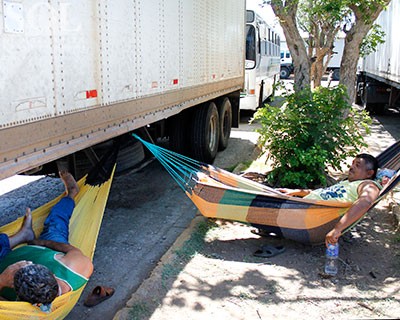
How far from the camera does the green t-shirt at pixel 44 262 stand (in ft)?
9.86

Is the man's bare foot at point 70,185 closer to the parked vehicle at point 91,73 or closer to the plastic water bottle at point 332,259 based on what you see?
the parked vehicle at point 91,73

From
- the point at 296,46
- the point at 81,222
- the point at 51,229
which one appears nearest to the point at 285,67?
the point at 296,46

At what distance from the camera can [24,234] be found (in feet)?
12.1

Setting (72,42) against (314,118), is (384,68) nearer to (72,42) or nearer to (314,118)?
(314,118)

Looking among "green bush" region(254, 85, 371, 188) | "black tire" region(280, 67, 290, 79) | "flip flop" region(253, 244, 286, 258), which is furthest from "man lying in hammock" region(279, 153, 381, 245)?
"black tire" region(280, 67, 290, 79)

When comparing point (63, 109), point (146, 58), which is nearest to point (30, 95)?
point (63, 109)

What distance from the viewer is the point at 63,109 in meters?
3.28

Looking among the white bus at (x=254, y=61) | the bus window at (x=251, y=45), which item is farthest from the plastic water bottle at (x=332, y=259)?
the bus window at (x=251, y=45)

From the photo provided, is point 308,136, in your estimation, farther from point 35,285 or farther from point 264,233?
point 35,285

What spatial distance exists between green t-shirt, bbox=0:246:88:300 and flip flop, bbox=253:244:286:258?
180 cm

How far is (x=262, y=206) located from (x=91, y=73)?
1.90 meters

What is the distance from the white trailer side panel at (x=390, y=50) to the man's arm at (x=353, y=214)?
6.87 metres

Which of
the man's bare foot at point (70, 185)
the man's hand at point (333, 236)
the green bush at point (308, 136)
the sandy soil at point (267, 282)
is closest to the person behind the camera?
the sandy soil at point (267, 282)

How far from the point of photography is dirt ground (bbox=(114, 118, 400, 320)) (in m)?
3.51
